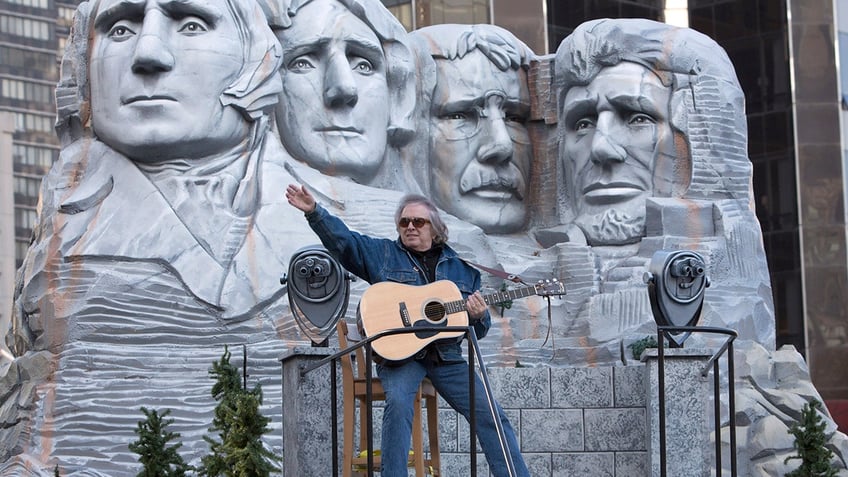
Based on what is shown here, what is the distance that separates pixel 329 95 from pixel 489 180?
220cm

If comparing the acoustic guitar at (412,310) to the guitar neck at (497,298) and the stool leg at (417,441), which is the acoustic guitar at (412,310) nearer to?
the guitar neck at (497,298)

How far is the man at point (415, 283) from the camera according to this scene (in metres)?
9.52

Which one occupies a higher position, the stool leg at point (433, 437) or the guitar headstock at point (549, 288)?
the guitar headstock at point (549, 288)

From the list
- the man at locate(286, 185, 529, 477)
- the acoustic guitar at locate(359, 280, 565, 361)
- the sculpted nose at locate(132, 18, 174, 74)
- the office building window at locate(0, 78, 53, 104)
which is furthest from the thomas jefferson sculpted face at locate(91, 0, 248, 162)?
the office building window at locate(0, 78, 53, 104)

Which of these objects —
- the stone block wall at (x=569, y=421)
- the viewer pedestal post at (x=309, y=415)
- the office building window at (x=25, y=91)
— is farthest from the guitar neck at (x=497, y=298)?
the office building window at (x=25, y=91)

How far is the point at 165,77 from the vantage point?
17.1 meters

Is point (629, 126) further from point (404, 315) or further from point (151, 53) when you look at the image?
point (404, 315)

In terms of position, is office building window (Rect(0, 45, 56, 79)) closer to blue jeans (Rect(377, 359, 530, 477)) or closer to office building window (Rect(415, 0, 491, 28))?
office building window (Rect(415, 0, 491, 28))

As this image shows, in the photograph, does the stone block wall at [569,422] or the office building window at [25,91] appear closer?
the stone block wall at [569,422]

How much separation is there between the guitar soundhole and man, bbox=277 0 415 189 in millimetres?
8454

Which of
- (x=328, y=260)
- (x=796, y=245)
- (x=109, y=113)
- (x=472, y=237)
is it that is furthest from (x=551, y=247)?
(x=796, y=245)

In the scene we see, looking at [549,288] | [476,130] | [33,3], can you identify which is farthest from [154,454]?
[33,3]

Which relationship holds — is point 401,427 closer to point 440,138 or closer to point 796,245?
point 440,138

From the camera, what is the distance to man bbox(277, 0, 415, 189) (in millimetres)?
18062
